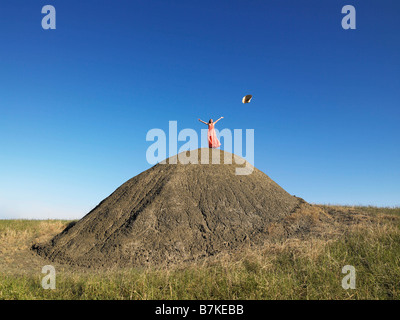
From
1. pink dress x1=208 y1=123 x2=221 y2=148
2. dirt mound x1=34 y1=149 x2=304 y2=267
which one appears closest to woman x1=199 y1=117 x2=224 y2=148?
pink dress x1=208 y1=123 x2=221 y2=148

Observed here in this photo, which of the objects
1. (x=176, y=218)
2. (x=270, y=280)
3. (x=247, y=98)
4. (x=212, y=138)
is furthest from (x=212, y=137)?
(x=270, y=280)

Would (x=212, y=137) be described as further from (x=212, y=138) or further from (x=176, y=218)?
(x=176, y=218)

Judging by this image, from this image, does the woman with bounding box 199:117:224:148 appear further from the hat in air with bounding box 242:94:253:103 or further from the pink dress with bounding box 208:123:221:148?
the hat in air with bounding box 242:94:253:103

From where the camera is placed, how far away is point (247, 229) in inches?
525

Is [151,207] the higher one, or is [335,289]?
[151,207]

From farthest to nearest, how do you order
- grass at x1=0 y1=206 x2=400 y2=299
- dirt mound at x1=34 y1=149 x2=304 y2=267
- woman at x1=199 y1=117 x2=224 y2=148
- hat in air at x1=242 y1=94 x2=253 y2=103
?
1. woman at x1=199 y1=117 x2=224 y2=148
2. hat in air at x1=242 y1=94 x2=253 y2=103
3. dirt mound at x1=34 y1=149 x2=304 y2=267
4. grass at x1=0 y1=206 x2=400 y2=299

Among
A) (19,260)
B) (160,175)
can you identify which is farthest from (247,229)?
(19,260)

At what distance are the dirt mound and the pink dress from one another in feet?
1.86

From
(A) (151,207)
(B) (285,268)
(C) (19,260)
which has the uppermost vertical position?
(A) (151,207)

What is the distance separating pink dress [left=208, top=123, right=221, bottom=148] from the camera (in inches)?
650

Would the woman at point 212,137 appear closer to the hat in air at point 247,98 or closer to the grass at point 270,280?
the hat in air at point 247,98
